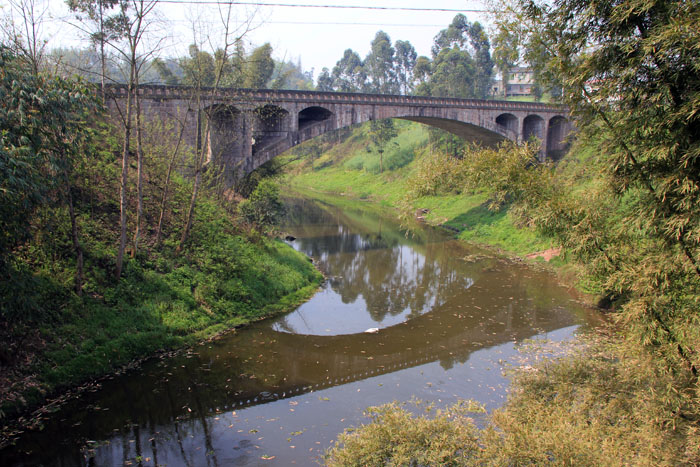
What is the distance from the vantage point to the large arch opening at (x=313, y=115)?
1157 inches

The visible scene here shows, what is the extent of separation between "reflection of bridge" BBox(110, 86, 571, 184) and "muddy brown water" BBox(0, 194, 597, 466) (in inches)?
291

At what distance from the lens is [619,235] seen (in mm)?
8531

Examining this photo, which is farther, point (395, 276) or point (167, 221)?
point (395, 276)

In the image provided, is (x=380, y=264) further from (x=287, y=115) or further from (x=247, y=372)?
(x=247, y=372)

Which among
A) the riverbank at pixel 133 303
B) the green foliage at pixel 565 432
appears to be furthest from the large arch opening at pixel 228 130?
the green foliage at pixel 565 432

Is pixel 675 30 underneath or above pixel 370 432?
above

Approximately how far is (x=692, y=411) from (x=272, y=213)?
53.4ft

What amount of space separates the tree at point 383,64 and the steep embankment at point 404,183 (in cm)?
880

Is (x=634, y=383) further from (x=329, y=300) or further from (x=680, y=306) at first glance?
(x=329, y=300)

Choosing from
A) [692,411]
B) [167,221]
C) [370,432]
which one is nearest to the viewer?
[370,432]

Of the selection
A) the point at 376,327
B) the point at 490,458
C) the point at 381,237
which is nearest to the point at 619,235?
the point at 490,458

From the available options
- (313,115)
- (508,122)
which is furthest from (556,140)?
(313,115)

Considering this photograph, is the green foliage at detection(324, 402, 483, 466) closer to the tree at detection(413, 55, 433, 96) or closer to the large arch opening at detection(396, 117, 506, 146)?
the large arch opening at detection(396, 117, 506, 146)

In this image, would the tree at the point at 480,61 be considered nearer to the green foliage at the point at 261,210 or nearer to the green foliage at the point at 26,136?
the green foliage at the point at 261,210
